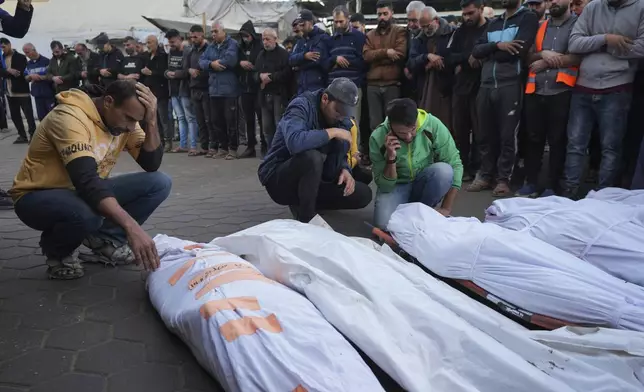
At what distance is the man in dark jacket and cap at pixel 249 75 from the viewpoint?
7090 millimetres

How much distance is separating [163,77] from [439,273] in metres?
6.82

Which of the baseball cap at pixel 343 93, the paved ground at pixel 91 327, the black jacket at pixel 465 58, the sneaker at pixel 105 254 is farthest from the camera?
the black jacket at pixel 465 58

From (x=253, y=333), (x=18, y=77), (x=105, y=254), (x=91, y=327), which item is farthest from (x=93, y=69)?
(x=253, y=333)

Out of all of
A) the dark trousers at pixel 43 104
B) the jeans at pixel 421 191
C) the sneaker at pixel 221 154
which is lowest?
the sneaker at pixel 221 154

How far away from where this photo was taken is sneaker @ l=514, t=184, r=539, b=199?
4.56 m

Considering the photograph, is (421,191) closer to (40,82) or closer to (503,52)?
(503,52)

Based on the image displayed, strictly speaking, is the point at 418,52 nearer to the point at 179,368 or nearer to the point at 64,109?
the point at 64,109

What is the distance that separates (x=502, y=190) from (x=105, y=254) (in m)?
3.39

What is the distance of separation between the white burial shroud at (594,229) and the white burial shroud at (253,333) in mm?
1395

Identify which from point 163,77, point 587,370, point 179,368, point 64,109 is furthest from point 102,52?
point 587,370

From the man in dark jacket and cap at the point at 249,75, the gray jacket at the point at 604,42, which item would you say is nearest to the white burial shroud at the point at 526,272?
the gray jacket at the point at 604,42

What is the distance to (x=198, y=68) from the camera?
24.3 feet

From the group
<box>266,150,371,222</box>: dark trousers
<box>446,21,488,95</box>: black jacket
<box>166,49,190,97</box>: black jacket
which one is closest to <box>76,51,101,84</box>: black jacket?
<box>166,49,190,97</box>: black jacket

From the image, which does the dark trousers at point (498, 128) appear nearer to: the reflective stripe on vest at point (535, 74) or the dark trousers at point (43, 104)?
the reflective stripe on vest at point (535, 74)
